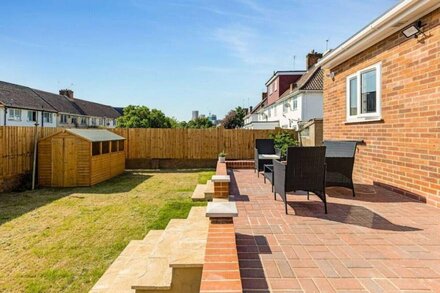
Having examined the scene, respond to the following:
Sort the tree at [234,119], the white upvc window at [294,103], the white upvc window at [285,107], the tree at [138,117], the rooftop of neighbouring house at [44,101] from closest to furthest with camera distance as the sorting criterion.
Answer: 1. the white upvc window at [294,103]
2. the white upvc window at [285,107]
3. the rooftop of neighbouring house at [44,101]
4. the tree at [138,117]
5. the tree at [234,119]

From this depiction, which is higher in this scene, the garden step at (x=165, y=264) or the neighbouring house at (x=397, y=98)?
the neighbouring house at (x=397, y=98)

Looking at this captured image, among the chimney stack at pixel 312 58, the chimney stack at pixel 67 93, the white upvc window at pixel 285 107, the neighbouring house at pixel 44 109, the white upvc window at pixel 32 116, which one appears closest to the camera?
the white upvc window at pixel 285 107

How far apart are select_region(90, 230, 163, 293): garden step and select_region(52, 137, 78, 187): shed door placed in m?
7.34

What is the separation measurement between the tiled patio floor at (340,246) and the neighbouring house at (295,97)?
10.2 meters

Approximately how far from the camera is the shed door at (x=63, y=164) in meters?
10.8

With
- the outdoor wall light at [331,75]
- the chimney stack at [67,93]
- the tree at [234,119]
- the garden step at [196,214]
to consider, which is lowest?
the garden step at [196,214]

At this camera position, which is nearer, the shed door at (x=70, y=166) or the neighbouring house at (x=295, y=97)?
the shed door at (x=70, y=166)

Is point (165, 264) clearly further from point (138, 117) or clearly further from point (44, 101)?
point (44, 101)

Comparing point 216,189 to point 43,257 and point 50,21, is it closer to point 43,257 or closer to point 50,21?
point 43,257

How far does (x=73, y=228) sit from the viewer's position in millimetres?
5848

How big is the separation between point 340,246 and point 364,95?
15.7 feet

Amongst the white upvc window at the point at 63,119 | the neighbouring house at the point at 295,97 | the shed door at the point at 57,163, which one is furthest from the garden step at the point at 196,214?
the white upvc window at the point at 63,119

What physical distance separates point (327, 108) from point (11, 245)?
8.47 m

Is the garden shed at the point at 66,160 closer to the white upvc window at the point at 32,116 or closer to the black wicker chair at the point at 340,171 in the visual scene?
the black wicker chair at the point at 340,171
